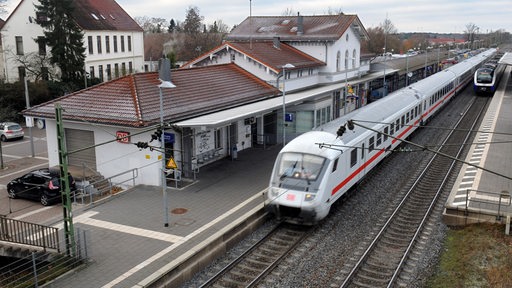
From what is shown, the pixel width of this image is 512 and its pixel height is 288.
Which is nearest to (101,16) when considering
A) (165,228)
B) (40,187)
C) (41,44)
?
(41,44)

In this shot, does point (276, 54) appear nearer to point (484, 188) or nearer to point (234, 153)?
point (234, 153)

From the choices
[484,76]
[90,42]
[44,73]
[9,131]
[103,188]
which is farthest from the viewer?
[90,42]

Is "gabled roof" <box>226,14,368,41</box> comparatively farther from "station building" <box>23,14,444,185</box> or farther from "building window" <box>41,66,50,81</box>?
"building window" <box>41,66,50,81</box>

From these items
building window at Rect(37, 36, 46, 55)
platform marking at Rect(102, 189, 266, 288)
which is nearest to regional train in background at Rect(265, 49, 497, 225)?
platform marking at Rect(102, 189, 266, 288)

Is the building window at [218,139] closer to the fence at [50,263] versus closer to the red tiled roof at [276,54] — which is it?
the red tiled roof at [276,54]

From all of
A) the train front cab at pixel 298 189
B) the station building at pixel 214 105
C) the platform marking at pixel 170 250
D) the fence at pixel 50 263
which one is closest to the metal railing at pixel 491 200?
the train front cab at pixel 298 189

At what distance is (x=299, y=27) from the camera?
35000 millimetres

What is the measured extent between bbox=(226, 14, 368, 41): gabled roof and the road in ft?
56.1

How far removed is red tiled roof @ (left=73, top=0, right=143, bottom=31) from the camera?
47.6 metres

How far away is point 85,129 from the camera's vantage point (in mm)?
19250

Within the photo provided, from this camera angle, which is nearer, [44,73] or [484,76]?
[44,73]

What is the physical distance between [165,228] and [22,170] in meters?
12.8

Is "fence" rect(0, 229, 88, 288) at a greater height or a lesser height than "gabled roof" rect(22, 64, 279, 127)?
lesser

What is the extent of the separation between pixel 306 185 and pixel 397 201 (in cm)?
498
